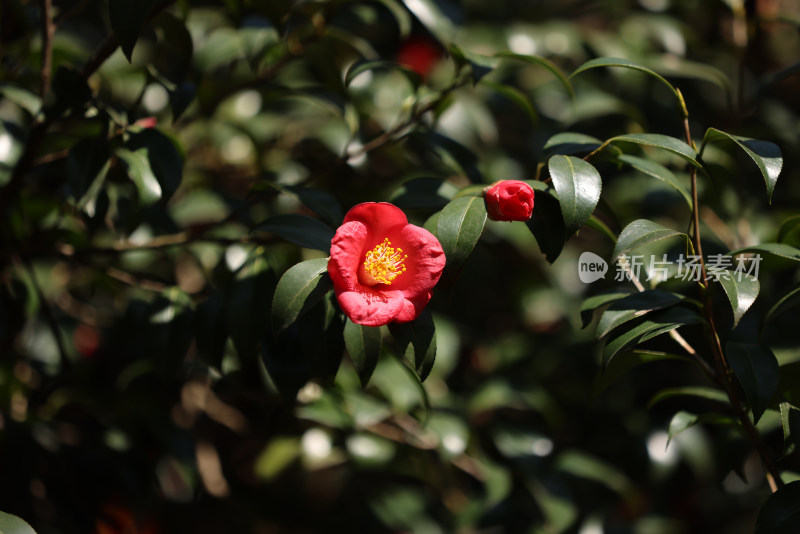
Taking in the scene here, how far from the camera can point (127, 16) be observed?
0.72m

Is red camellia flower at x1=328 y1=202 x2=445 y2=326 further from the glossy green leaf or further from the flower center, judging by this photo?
the glossy green leaf

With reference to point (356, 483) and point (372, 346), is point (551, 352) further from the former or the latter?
point (372, 346)

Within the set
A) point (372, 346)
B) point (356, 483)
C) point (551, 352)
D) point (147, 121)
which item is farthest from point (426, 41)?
point (372, 346)

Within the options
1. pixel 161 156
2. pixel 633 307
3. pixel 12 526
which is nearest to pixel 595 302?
pixel 633 307

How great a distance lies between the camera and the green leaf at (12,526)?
2.14 ft

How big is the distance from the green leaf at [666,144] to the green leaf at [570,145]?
4cm

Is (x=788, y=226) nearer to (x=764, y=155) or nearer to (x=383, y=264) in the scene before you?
(x=764, y=155)

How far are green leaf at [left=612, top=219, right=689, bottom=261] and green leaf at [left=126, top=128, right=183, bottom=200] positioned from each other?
520mm

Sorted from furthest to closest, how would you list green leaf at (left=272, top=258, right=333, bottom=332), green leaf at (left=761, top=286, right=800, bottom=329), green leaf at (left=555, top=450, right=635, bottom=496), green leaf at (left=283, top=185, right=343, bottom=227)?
green leaf at (left=555, top=450, right=635, bottom=496) → green leaf at (left=283, top=185, right=343, bottom=227) → green leaf at (left=761, top=286, right=800, bottom=329) → green leaf at (left=272, top=258, right=333, bottom=332)

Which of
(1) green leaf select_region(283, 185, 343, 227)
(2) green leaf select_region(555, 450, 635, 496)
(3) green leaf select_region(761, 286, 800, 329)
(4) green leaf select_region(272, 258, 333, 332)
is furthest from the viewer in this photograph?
(2) green leaf select_region(555, 450, 635, 496)

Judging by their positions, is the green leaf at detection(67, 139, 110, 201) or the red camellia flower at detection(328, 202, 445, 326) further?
the green leaf at detection(67, 139, 110, 201)

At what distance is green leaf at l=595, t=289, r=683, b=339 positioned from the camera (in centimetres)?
72

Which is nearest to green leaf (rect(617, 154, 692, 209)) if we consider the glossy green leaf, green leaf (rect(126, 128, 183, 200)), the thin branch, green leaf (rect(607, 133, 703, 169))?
green leaf (rect(607, 133, 703, 169))

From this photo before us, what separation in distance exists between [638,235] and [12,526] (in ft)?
2.32
